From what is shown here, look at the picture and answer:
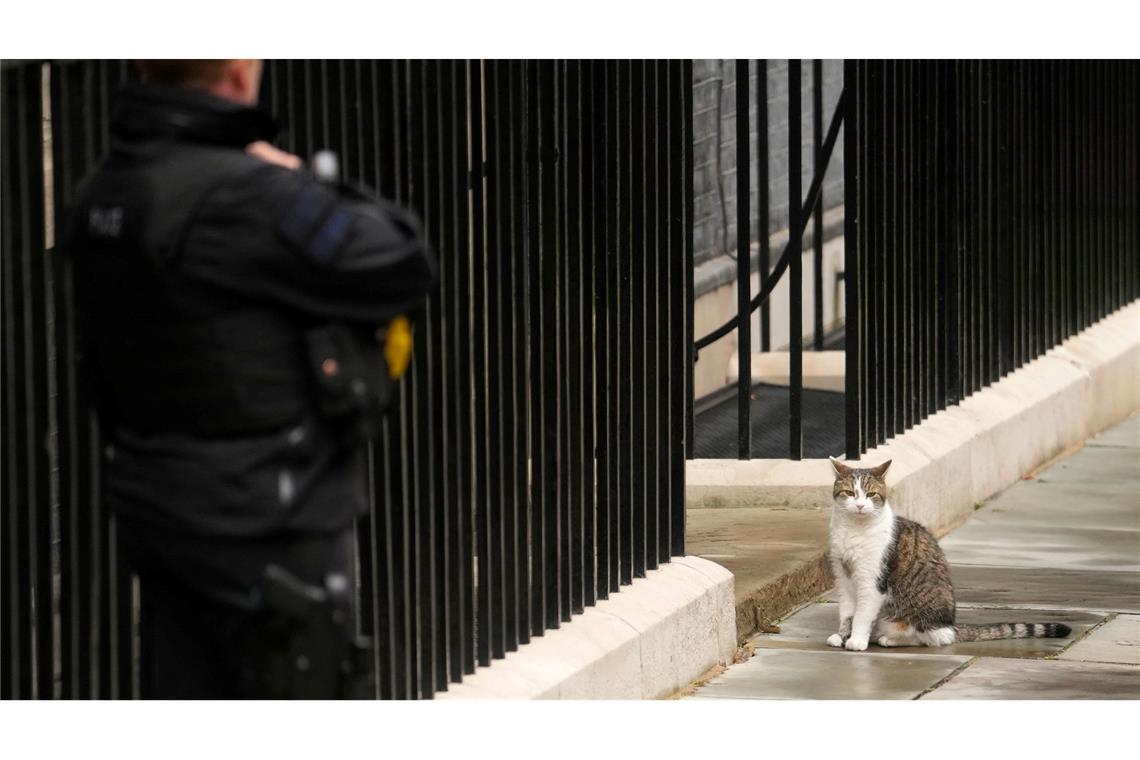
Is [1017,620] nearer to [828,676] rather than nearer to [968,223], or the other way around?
[828,676]

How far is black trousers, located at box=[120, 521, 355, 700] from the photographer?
3.75 metres

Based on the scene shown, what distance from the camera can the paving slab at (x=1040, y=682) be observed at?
695 cm

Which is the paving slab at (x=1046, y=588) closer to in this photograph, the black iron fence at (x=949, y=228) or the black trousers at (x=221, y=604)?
the black iron fence at (x=949, y=228)

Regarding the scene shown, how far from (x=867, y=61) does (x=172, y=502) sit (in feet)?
21.7

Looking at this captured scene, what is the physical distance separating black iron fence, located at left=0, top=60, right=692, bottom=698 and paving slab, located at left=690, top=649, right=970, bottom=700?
0.53m

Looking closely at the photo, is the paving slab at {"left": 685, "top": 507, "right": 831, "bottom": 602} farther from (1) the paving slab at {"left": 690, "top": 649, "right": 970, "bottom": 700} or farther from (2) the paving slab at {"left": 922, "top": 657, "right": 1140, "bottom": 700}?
(2) the paving slab at {"left": 922, "top": 657, "right": 1140, "bottom": 700}

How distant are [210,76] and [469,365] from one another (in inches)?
84.9

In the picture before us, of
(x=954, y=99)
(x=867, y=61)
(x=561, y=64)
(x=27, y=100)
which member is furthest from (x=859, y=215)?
(x=27, y=100)

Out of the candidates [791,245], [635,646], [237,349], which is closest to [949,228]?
[791,245]

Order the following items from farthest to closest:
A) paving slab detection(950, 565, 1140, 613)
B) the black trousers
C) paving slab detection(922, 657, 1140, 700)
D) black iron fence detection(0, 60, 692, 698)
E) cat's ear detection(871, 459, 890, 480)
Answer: paving slab detection(950, 565, 1140, 613), cat's ear detection(871, 459, 890, 480), paving slab detection(922, 657, 1140, 700), black iron fence detection(0, 60, 692, 698), the black trousers

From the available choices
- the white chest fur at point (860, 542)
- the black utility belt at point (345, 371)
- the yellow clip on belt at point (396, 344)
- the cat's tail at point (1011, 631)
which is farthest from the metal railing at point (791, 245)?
the black utility belt at point (345, 371)

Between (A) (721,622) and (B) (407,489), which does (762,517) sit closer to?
(A) (721,622)

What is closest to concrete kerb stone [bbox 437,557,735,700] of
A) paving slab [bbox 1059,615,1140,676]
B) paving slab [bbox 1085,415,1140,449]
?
paving slab [bbox 1059,615,1140,676]

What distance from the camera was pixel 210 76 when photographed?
378cm
